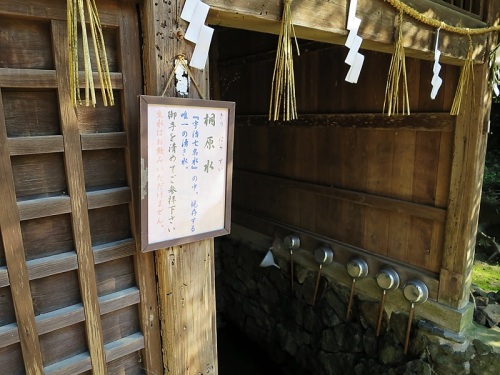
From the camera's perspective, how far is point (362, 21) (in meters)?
2.12

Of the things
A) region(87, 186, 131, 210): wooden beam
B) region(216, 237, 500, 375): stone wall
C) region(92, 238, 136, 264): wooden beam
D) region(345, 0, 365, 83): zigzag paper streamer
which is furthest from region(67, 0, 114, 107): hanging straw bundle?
region(216, 237, 500, 375): stone wall

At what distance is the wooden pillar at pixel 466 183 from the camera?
322 centimetres

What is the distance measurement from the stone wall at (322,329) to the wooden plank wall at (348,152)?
0.66m

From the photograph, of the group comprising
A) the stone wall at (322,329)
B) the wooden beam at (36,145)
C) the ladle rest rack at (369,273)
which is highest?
the wooden beam at (36,145)

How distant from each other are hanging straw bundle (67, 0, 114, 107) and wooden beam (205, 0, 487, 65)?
1.53ft

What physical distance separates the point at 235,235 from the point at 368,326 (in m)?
2.42

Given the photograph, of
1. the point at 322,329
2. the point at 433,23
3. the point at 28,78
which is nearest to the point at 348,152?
the point at 433,23

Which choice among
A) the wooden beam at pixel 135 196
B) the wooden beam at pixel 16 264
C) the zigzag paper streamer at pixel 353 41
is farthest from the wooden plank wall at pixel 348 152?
the wooden beam at pixel 16 264

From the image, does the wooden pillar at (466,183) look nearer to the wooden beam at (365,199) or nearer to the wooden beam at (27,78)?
the wooden beam at (365,199)

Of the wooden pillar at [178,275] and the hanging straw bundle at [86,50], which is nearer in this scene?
the hanging straw bundle at [86,50]

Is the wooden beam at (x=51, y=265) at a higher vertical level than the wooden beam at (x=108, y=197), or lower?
lower

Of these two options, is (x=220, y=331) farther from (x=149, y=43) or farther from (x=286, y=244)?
(x=149, y=43)

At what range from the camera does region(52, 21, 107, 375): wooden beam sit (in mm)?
1369

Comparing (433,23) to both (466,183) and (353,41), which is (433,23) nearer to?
(353,41)
